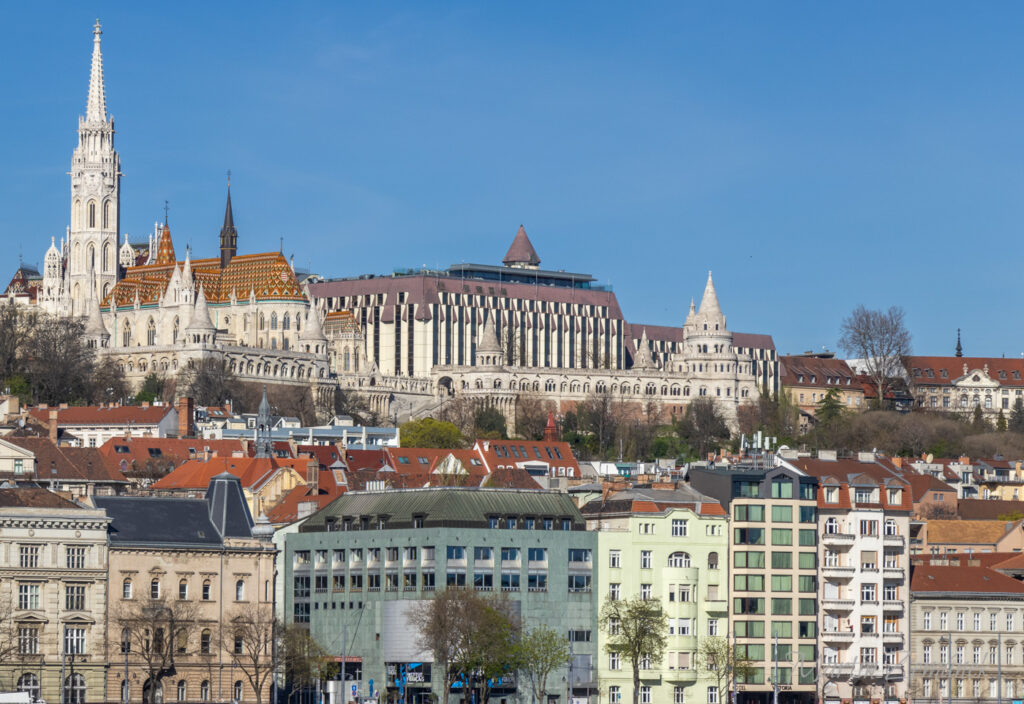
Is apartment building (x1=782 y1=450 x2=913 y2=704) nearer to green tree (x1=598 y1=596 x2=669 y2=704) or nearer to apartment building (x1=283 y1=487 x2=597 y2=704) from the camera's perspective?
green tree (x1=598 y1=596 x2=669 y2=704)

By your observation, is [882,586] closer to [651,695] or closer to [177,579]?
[651,695]

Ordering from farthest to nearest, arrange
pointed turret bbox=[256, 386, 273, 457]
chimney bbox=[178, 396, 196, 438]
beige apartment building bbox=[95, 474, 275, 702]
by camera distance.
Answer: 1. chimney bbox=[178, 396, 196, 438]
2. pointed turret bbox=[256, 386, 273, 457]
3. beige apartment building bbox=[95, 474, 275, 702]

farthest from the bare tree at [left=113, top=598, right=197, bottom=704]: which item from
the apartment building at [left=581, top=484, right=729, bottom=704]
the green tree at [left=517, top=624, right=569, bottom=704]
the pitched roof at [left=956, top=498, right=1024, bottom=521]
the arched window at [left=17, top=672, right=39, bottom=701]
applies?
the pitched roof at [left=956, top=498, right=1024, bottom=521]

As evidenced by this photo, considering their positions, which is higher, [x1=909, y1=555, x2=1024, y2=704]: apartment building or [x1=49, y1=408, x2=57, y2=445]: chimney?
[x1=49, y1=408, x2=57, y2=445]: chimney

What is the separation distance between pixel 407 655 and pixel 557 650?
641 cm

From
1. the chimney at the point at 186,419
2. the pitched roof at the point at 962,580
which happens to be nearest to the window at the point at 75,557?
the pitched roof at the point at 962,580

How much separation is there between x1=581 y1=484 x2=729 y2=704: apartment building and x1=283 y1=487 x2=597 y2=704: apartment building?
0.99 metres

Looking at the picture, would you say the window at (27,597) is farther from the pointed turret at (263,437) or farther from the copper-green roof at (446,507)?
the pointed turret at (263,437)

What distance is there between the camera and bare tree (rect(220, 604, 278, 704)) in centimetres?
10925

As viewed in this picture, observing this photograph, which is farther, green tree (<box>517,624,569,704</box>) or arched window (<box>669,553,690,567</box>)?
arched window (<box>669,553,690,567</box>)

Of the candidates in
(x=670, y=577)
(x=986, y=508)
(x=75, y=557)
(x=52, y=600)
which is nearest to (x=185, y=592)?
(x=75, y=557)

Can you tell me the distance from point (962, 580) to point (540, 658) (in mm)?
24602

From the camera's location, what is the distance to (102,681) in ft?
350

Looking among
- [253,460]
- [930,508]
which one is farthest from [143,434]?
[930,508]
